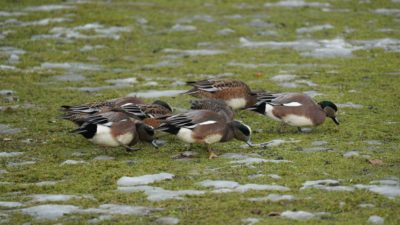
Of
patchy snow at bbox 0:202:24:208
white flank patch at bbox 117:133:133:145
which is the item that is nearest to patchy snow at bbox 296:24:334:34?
white flank patch at bbox 117:133:133:145

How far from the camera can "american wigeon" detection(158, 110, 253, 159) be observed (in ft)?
32.4

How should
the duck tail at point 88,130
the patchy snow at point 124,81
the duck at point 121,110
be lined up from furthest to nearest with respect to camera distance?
the patchy snow at point 124,81 < the duck at point 121,110 < the duck tail at point 88,130

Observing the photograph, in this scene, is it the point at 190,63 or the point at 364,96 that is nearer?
the point at 364,96

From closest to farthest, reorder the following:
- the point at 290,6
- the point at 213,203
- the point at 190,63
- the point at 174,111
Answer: the point at 213,203 → the point at 174,111 → the point at 190,63 → the point at 290,6

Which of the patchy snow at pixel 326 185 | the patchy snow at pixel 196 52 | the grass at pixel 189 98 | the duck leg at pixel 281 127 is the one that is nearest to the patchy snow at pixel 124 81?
the grass at pixel 189 98

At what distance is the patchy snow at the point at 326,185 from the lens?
7.98 metres

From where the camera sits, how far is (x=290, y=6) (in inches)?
892

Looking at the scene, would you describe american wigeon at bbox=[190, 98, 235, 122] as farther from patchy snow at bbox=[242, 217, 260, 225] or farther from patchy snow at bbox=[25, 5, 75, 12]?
patchy snow at bbox=[25, 5, 75, 12]

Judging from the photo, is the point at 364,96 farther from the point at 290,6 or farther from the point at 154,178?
the point at 290,6

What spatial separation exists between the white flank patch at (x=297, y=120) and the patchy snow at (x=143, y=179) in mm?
2753

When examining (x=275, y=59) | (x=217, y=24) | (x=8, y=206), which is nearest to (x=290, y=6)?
(x=217, y=24)

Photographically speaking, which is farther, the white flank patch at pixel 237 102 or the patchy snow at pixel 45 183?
the white flank patch at pixel 237 102

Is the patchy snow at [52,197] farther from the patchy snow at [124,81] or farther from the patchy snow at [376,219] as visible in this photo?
the patchy snow at [124,81]

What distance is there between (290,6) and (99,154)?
1351 cm
